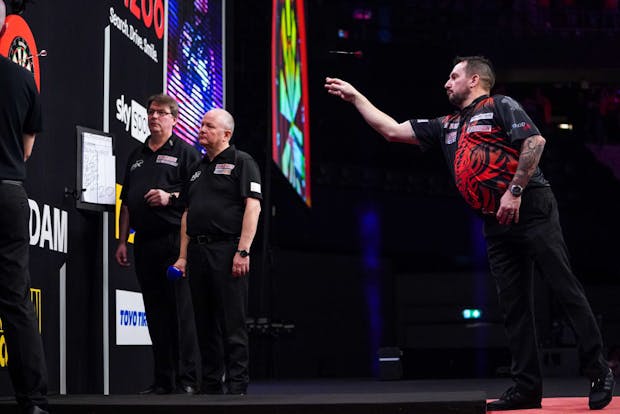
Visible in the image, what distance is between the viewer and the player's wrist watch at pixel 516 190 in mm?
3535

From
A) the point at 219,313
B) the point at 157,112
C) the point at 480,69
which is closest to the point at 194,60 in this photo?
the point at 157,112

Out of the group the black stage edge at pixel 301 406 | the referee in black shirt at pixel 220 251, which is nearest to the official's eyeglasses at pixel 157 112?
the referee in black shirt at pixel 220 251

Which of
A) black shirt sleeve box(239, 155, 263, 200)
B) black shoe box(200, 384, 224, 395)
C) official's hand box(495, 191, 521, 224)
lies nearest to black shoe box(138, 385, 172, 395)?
black shoe box(200, 384, 224, 395)

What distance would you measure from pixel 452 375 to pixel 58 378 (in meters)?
7.71

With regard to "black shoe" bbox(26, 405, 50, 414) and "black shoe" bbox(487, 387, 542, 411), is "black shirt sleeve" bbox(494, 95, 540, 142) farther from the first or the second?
"black shoe" bbox(26, 405, 50, 414)

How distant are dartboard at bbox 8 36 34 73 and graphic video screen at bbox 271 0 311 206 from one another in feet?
10.2

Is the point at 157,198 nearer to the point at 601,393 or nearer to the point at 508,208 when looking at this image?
the point at 508,208

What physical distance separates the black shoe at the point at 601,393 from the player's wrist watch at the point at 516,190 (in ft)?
2.45

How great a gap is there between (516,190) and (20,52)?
2.29 meters

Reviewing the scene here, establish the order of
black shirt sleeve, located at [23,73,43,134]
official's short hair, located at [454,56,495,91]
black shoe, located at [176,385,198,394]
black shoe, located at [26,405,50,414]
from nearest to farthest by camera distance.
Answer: black shoe, located at [26,405,50,414], black shirt sleeve, located at [23,73,43,134], official's short hair, located at [454,56,495,91], black shoe, located at [176,385,198,394]

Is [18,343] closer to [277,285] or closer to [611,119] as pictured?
[277,285]

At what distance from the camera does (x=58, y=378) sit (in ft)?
15.4

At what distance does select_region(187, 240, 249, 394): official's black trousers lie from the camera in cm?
436

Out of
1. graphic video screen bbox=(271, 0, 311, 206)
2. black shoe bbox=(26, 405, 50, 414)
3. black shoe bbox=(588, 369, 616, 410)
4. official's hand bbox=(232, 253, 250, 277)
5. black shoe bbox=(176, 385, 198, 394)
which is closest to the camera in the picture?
black shoe bbox=(26, 405, 50, 414)
